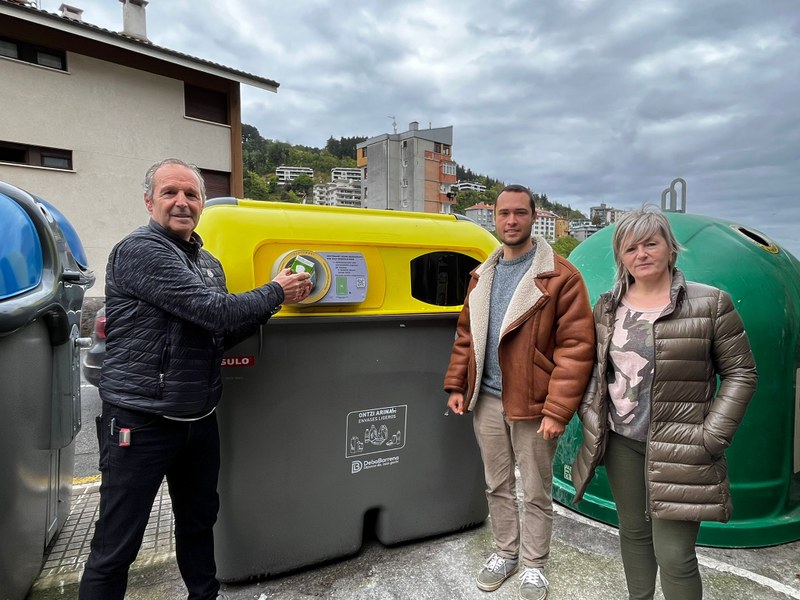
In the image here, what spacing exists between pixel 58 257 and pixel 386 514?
77.4 inches

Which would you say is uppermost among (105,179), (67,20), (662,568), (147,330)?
(67,20)

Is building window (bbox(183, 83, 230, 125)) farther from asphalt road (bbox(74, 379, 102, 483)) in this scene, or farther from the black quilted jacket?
the black quilted jacket

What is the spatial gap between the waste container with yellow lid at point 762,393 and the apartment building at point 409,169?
2425cm

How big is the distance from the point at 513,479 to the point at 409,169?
3556 centimetres

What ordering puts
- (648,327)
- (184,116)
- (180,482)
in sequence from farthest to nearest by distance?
(184,116) → (180,482) → (648,327)

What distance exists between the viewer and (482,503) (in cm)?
270

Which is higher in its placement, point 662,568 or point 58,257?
point 58,257

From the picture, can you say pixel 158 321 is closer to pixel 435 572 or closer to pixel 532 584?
pixel 435 572

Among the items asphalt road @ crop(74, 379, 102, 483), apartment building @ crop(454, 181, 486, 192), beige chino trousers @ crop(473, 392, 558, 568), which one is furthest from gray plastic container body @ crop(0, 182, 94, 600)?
apartment building @ crop(454, 181, 486, 192)

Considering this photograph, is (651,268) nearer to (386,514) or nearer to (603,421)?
(603,421)

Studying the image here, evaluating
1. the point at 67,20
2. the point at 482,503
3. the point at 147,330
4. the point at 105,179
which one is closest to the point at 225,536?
the point at 147,330

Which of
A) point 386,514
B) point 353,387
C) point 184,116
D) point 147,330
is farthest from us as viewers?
point 184,116

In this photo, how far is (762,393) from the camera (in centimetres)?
254

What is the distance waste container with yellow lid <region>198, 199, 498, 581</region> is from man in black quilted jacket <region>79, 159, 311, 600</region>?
0.30 m
